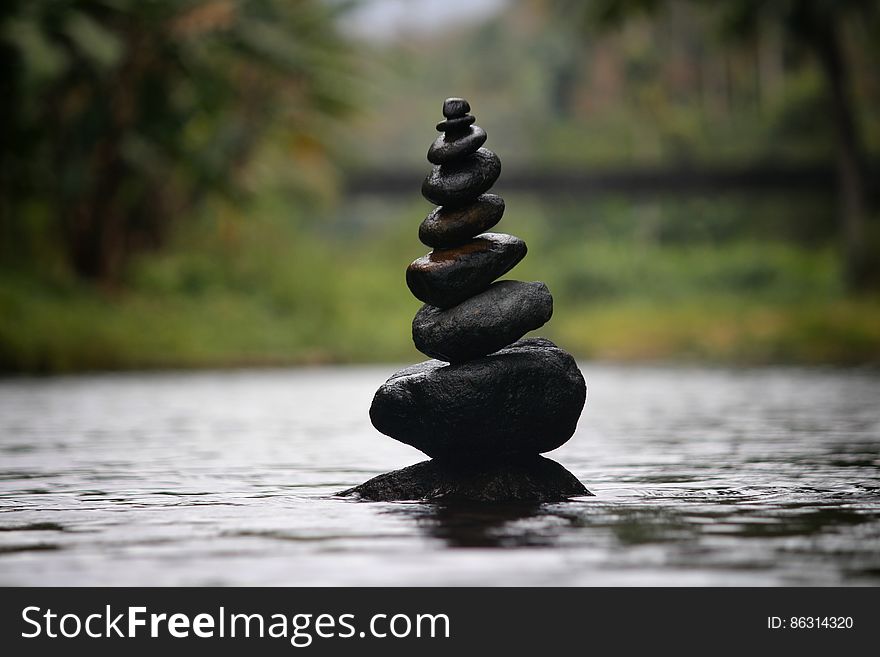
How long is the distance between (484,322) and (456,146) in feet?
4.73

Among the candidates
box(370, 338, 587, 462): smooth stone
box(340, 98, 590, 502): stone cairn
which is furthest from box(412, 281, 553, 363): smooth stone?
box(370, 338, 587, 462): smooth stone

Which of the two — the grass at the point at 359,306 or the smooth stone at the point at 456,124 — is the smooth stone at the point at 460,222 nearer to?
the smooth stone at the point at 456,124

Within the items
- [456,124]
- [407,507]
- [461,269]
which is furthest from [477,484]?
[456,124]

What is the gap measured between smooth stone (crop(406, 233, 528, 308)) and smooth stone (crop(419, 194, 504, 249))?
0.07m

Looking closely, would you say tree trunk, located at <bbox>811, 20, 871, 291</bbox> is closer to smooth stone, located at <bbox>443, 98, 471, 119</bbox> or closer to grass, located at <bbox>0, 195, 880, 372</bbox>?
grass, located at <bbox>0, 195, 880, 372</bbox>

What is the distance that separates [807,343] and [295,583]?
3686 centimetres

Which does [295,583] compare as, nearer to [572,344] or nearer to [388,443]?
[388,443]

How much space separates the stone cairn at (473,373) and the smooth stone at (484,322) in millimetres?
11

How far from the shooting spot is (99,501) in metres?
11.6

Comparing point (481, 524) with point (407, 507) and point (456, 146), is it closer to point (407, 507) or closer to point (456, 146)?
point (407, 507)

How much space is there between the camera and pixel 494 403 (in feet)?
37.7
